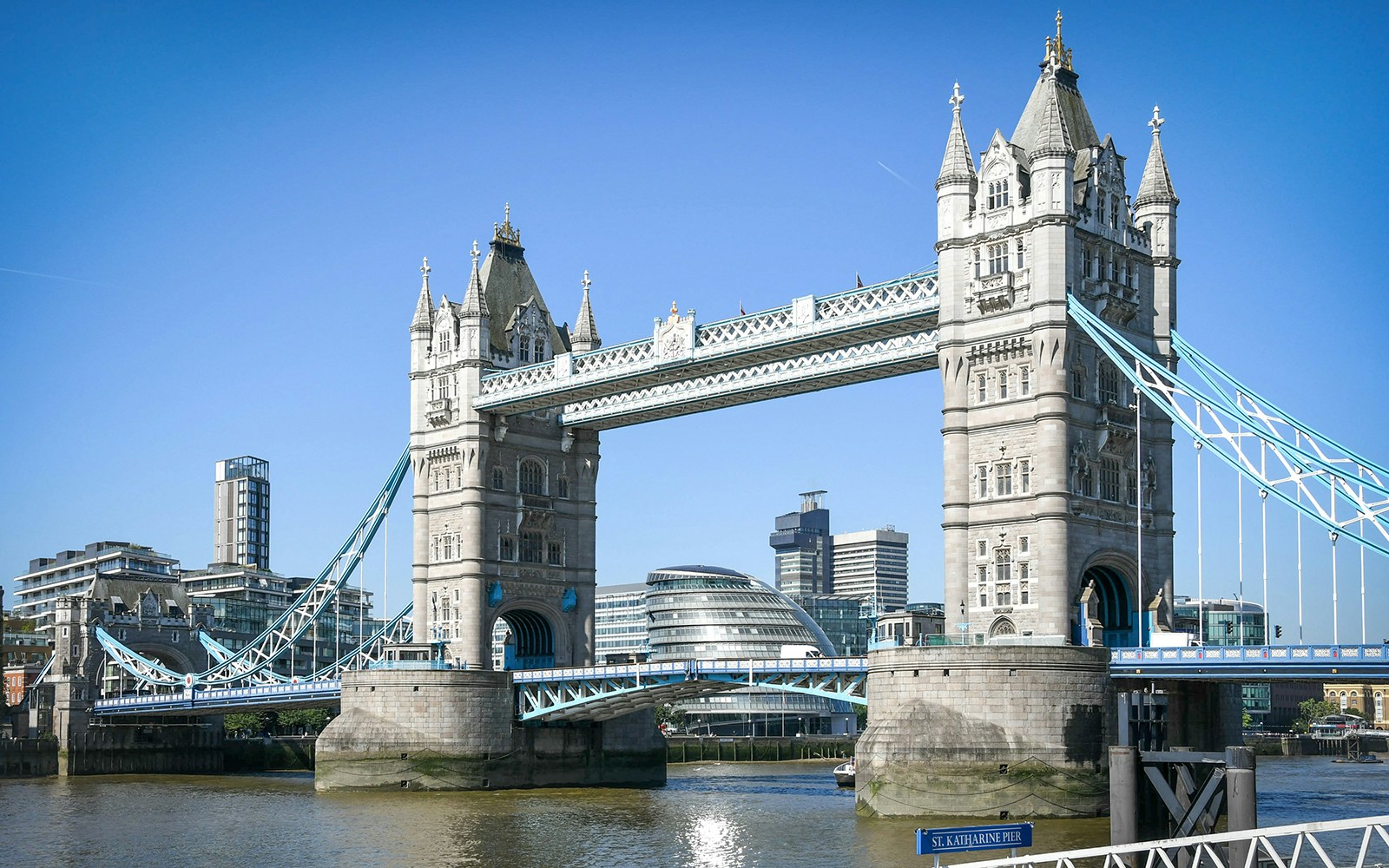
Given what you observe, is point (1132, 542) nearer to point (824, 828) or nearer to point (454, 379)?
point (824, 828)

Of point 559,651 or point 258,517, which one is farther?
point 258,517

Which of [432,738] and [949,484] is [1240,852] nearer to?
[949,484]

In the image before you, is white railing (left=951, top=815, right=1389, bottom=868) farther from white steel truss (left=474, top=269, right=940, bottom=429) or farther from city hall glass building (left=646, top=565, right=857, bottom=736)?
city hall glass building (left=646, top=565, right=857, bottom=736)

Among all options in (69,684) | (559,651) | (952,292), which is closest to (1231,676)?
(952,292)

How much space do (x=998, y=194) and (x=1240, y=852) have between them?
3338cm

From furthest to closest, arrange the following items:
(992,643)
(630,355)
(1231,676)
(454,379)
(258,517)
→ (258,517)
(454,379)
(630,355)
(992,643)
(1231,676)

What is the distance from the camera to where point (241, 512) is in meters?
187

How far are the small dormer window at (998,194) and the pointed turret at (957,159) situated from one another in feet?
3.81

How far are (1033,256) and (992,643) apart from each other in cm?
1310

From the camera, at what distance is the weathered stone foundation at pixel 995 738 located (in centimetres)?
5406

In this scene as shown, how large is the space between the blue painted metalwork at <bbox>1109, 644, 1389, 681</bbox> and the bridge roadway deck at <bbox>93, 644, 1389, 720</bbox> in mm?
26

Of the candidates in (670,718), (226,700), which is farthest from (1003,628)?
(670,718)

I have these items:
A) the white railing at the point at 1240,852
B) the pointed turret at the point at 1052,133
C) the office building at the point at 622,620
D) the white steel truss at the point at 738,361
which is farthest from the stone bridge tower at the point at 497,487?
the office building at the point at 622,620

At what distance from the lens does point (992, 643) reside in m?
58.9
